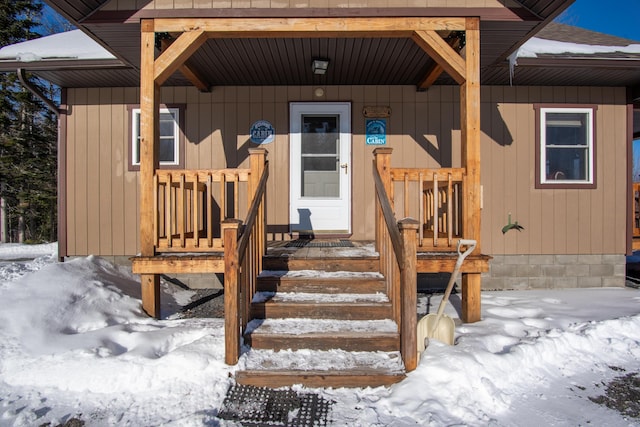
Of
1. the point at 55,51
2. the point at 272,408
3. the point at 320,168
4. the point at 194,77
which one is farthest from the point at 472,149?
the point at 55,51

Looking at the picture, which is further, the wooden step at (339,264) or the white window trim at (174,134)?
the white window trim at (174,134)

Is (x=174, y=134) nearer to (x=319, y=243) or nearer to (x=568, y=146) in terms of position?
(x=319, y=243)

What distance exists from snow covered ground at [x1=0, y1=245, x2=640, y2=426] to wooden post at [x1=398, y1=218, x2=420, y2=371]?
0.13m

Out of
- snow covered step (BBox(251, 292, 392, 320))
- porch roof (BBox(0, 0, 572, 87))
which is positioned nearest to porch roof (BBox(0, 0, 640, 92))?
porch roof (BBox(0, 0, 572, 87))

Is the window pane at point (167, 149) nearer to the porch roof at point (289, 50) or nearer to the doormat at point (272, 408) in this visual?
the porch roof at point (289, 50)

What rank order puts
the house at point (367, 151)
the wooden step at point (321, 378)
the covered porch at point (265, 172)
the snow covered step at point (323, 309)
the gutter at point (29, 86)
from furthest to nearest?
the house at point (367, 151)
the gutter at point (29, 86)
the covered porch at point (265, 172)
the snow covered step at point (323, 309)
the wooden step at point (321, 378)

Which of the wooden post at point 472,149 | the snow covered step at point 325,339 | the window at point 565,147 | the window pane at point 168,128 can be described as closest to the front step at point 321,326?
the snow covered step at point 325,339

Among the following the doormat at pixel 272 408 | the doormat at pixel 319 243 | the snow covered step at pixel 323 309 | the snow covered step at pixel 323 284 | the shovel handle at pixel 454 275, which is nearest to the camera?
the doormat at pixel 272 408

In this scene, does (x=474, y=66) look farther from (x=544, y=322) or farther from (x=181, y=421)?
(x=181, y=421)

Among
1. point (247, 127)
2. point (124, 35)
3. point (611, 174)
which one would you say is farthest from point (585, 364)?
point (124, 35)

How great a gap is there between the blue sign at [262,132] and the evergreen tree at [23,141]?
12844mm

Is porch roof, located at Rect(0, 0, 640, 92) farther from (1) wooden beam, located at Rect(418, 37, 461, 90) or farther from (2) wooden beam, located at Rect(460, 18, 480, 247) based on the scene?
(2) wooden beam, located at Rect(460, 18, 480, 247)

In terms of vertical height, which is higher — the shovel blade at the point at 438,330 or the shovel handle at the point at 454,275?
the shovel handle at the point at 454,275

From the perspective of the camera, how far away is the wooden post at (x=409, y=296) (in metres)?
2.99
